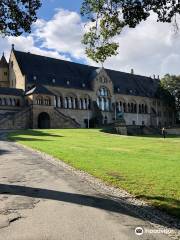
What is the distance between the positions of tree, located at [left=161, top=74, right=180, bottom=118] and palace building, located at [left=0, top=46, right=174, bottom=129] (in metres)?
3.87

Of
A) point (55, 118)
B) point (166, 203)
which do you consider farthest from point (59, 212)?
point (55, 118)

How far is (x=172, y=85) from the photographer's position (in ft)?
344

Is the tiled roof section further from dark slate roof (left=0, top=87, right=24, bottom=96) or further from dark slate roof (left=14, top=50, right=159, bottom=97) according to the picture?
dark slate roof (left=0, top=87, right=24, bottom=96)

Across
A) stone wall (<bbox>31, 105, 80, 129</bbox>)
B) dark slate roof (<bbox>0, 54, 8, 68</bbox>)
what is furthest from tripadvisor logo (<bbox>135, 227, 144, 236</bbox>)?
dark slate roof (<bbox>0, 54, 8, 68</bbox>)

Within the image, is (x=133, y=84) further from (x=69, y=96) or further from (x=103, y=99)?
(x=69, y=96)

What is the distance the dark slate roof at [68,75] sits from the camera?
82.7m

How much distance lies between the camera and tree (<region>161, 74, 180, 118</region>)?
104 meters

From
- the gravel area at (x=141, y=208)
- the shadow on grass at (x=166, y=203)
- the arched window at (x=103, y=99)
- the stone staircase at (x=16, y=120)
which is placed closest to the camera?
the gravel area at (x=141, y=208)

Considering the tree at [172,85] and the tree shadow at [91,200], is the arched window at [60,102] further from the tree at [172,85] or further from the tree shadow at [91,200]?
the tree shadow at [91,200]

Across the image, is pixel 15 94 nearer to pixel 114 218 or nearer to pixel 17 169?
pixel 17 169

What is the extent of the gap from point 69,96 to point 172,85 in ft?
108

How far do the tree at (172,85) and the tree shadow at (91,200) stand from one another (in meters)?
93.8

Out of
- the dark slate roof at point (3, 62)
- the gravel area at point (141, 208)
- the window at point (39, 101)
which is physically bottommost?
the gravel area at point (141, 208)

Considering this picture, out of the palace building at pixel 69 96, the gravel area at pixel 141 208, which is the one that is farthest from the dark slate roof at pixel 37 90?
the gravel area at pixel 141 208
